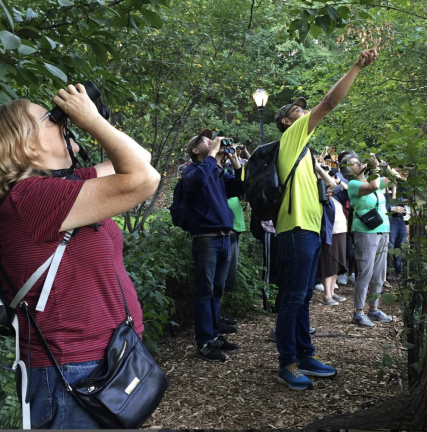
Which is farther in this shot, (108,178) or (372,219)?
(372,219)

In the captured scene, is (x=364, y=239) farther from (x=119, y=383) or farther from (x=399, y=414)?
(x=119, y=383)

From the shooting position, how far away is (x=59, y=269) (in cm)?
111

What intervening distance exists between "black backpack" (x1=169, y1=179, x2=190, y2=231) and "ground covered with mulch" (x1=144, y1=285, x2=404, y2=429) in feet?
3.20

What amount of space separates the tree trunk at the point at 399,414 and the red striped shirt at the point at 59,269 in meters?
1.43

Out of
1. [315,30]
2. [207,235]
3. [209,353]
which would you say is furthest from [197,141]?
[315,30]

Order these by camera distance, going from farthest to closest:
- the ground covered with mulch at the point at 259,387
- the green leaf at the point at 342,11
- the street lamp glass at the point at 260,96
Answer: the street lamp glass at the point at 260,96 → the ground covered with mulch at the point at 259,387 → the green leaf at the point at 342,11

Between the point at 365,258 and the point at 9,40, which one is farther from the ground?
the point at 9,40

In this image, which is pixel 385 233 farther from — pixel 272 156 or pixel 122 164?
pixel 122 164

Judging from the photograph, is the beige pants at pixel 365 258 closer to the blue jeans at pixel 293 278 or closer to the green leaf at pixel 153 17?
the blue jeans at pixel 293 278

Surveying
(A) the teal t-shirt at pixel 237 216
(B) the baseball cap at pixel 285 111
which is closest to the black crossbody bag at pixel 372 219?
(A) the teal t-shirt at pixel 237 216

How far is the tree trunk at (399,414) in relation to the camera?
197 centimetres

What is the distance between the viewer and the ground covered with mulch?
257cm

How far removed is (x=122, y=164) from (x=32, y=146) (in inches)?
10.0

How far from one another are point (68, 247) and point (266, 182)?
1.72 m
